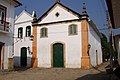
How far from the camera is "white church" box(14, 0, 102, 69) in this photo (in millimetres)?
21109

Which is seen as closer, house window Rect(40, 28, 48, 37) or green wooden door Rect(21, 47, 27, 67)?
house window Rect(40, 28, 48, 37)

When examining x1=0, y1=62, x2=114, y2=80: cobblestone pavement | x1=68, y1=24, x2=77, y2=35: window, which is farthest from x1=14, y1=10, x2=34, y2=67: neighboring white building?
x1=0, y1=62, x2=114, y2=80: cobblestone pavement

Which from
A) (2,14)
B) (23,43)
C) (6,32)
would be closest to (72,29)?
(6,32)

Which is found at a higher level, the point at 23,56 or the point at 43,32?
the point at 43,32

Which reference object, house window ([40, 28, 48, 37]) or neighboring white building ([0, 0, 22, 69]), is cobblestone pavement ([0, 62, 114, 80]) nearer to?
neighboring white building ([0, 0, 22, 69])

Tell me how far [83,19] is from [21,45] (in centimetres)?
930

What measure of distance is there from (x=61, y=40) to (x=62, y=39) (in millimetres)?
→ 150

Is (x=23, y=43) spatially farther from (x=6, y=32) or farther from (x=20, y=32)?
(x=6, y=32)

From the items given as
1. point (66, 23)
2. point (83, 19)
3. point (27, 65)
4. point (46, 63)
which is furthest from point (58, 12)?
point (27, 65)

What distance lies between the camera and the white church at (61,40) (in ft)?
69.3

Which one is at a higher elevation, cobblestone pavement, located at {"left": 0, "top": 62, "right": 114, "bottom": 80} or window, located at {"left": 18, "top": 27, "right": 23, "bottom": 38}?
window, located at {"left": 18, "top": 27, "right": 23, "bottom": 38}

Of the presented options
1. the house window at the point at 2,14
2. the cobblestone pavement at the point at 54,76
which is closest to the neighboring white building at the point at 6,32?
the house window at the point at 2,14

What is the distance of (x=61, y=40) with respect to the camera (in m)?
22.4

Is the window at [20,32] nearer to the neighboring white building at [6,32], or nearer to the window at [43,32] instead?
the window at [43,32]
